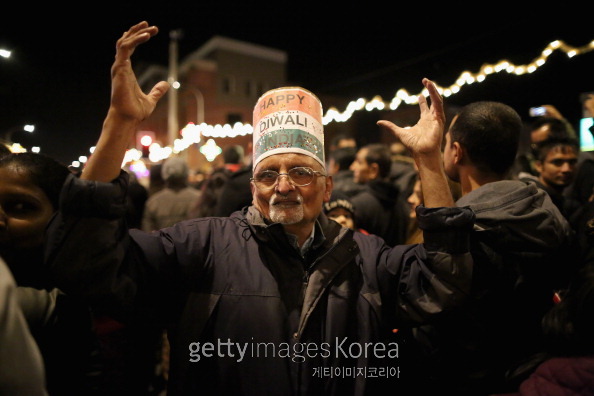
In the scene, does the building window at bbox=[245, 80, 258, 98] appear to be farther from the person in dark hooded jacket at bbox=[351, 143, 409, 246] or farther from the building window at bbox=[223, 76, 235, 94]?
the person in dark hooded jacket at bbox=[351, 143, 409, 246]

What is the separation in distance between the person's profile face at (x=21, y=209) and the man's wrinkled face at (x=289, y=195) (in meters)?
0.95

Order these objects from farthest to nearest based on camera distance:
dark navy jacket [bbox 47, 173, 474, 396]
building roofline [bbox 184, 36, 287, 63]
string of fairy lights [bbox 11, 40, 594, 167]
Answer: building roofline [bbox 184, 36, 287, 63] < string of fairy lights [bbox 11, 40, 594, 167] < dark navy jacket [bbox 47, 173, 474, 396]

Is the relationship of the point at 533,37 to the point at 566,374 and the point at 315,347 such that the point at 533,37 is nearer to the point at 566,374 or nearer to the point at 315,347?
the point at 566,374

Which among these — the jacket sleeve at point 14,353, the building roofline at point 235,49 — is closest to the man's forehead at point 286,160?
the jacket sleeve at point 14,353

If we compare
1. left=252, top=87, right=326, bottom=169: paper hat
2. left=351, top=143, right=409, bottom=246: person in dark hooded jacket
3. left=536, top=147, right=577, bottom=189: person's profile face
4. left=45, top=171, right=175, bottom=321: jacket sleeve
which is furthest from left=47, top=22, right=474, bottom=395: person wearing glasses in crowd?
left=536, top=147, right=577, bottom=189: person's profile face

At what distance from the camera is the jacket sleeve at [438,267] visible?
1712mm

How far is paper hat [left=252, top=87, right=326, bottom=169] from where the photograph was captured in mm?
2135

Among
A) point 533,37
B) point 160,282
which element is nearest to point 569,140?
point 533,37

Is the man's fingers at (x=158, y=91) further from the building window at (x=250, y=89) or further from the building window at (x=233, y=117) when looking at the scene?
the building window at (x=250, y=89)

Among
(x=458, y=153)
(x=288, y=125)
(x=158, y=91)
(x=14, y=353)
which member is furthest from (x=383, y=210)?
(x=14, y=353)

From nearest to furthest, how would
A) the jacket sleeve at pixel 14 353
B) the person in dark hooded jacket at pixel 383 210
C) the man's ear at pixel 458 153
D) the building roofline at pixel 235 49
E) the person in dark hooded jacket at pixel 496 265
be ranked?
the jacket sleeve at pixel 14 353, the person in dark hooded jacket at pixel 496 265, the man's ear at pixel 458 153, the person in dark hooded jacket at pixel 383 210, the building roofline at pixel 235 49

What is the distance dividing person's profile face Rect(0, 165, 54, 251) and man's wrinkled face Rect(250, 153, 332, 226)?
0.95 m

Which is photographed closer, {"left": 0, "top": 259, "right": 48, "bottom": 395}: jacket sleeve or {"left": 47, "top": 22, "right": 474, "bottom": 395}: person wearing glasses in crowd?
{"left": 0, "top": 259, "right": 48, "bottom": 395}: jacket sleeve

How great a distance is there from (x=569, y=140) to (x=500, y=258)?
2.62 meters
